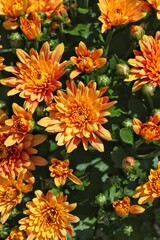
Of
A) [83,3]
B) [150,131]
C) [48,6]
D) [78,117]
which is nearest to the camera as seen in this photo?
[150,131]

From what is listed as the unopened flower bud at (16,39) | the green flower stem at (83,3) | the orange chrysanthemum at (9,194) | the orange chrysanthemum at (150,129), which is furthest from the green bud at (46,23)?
the orange chrysanthemum at (9,194)

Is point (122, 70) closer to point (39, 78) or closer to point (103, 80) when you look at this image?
point (103, 80)

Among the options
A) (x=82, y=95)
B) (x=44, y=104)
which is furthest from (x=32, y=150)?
(x=82, y=95)

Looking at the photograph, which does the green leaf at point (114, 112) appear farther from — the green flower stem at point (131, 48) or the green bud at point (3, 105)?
the green bud at point (3, 105)

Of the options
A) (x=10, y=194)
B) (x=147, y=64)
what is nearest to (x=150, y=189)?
(x=147, y=64)

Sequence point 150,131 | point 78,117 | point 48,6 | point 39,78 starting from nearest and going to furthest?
point 150,131 → point 78,117 → point 39,78 → point 48,6

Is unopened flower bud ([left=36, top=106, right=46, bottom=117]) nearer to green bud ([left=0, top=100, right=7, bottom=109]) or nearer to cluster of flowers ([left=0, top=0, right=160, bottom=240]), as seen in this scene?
cluster of flowers ([left=0, top=0, right=160, bottom=240])

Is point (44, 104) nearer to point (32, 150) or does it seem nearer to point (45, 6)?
point (32, 150)
